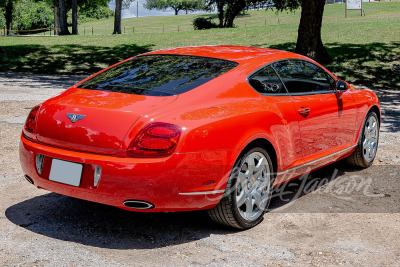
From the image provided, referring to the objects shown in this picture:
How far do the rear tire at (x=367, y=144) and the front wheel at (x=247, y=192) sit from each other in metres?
2.10

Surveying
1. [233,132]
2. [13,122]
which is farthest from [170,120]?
[13,122]

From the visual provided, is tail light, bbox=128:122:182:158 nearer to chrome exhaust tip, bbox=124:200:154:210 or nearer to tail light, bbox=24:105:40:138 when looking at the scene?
chrome exhaust tip, bbox=124:200:154:210

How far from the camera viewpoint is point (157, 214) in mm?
4742

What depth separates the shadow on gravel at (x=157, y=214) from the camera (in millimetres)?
4152

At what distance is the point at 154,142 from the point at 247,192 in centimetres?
104

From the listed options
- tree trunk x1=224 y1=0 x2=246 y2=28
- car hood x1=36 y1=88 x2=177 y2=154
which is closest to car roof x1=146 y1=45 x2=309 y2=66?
car hood x1=36 y1=88 x2=177 y2=154

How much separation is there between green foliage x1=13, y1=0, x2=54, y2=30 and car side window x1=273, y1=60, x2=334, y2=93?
86492 mm

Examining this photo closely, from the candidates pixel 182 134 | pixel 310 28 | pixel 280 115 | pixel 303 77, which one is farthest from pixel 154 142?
pixel 310 28

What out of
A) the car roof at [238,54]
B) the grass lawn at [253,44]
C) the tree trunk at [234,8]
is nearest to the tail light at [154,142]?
the car roof at [238,54]

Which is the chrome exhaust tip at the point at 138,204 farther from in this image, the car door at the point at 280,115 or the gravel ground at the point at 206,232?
the car door at the point at 280,115

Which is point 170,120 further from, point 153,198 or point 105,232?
point 105,232

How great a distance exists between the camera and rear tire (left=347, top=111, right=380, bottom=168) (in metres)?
6.20

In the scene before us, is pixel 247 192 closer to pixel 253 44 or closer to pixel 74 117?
pixel 74 117

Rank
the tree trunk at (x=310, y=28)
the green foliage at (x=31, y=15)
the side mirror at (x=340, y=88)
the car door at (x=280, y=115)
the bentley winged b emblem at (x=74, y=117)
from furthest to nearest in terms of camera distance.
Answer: the green foliage at (x=31, y=15), the tree trunk at (x=310, y=28), the side mirror at (x=340, y=88), the car door at (x=280, y=115), the bentley winged b emblem at (x=74, y=117)
